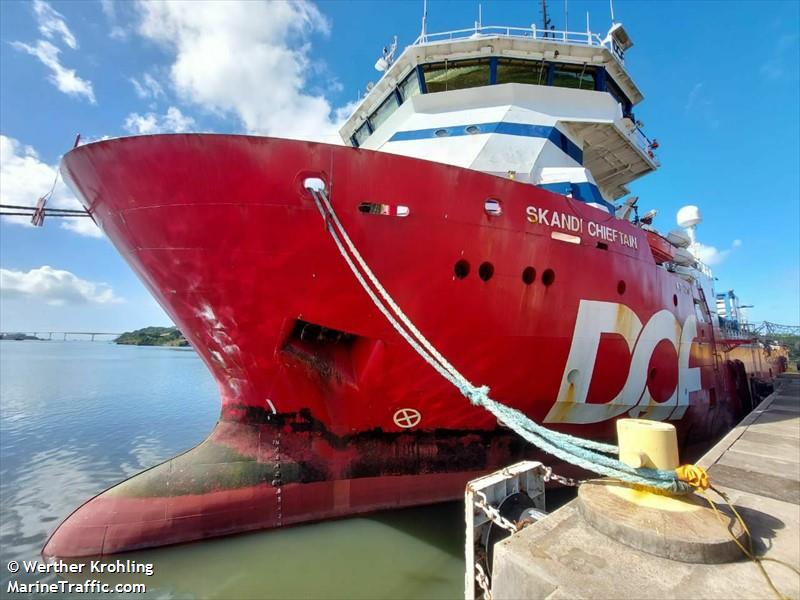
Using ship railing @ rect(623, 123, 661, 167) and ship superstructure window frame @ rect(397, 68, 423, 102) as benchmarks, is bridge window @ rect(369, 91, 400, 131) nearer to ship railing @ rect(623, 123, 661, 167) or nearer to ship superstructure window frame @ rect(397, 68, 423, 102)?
ship superstructure window frame @ rect(397, 68, 423, 102)

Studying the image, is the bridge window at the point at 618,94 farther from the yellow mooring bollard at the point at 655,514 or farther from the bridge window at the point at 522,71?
the yellow mooring bollard at the point at 655,514

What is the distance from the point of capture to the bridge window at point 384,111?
9423 millimetres

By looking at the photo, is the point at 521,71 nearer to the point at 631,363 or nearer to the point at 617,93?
the point at 617,93

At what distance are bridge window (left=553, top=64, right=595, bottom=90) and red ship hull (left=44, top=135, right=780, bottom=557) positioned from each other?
A: 463cm

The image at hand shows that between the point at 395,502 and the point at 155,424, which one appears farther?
the point at 155,424

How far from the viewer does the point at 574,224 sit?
18.9 feet

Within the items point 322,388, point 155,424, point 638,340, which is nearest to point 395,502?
point 322,388

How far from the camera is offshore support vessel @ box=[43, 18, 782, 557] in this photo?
178 inches

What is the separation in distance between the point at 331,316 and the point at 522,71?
723 cm

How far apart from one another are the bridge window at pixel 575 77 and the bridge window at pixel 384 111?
364cm

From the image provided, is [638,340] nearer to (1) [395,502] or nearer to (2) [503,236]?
(2) [503,236]

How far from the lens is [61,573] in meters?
4.43

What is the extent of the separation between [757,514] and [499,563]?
7.46 feet
